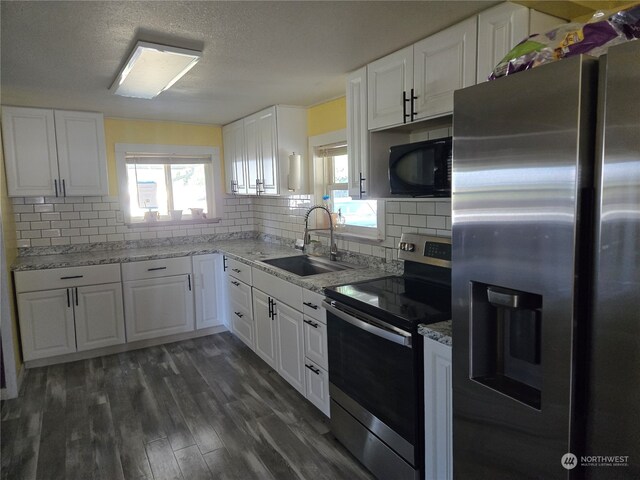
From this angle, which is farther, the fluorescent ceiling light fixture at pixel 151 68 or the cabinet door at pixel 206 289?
the cabinet door at pixel 206 289

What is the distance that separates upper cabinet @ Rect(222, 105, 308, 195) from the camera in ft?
11.8

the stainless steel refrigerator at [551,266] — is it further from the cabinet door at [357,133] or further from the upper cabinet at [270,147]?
the upper cabinet at [270,147]

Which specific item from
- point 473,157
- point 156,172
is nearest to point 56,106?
point 156,172

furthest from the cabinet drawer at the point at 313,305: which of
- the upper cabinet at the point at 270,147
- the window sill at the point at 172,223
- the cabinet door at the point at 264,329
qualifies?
the window sill at the point at 172,223

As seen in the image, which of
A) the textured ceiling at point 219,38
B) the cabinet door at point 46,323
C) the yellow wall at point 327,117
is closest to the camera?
the textured ceiling at point 219,38

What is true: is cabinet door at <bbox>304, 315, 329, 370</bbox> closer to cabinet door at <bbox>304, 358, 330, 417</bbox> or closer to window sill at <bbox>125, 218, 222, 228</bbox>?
cabinet door at <bbox>304, 358, 330, 417</bbox>

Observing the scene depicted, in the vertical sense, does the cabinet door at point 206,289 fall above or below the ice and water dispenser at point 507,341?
below

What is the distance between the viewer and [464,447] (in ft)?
4.73

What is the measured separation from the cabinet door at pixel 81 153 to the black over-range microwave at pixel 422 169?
2925 millimetres

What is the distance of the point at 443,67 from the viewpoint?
1.95 meters

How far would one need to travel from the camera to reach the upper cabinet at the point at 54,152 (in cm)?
347

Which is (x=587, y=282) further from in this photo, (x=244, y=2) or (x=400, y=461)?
(x=244, y=2)

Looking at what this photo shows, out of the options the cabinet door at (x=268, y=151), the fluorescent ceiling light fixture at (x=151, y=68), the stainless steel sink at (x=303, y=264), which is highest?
the fluorescent ceiling light fixture at (x=151, y=68)

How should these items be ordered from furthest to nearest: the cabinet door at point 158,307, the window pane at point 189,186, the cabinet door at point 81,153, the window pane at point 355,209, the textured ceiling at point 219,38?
1. the window pane at point 189,186
2. the cabinet door at point 158,307
3. the cabinet door at point 81,153
4. the window pane at point 355,209
5. the textured ceiling at point 219,38
